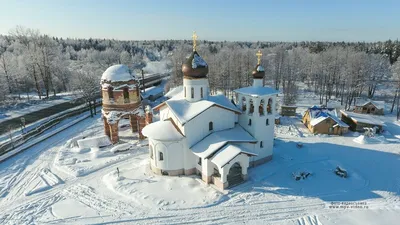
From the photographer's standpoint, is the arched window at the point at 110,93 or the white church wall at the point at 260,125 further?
the arched window at the point at 110,93

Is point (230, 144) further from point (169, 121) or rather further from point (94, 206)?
point (94, 206)

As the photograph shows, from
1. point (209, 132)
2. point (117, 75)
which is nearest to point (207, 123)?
point (209, 132)

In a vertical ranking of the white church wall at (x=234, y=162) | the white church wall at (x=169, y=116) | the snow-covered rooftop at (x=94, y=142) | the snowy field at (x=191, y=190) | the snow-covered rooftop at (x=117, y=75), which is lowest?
the snowy field at (x=191, y=190)

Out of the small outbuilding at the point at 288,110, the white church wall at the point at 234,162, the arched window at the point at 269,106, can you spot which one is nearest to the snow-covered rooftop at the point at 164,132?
the white church wall at the point at 234,162

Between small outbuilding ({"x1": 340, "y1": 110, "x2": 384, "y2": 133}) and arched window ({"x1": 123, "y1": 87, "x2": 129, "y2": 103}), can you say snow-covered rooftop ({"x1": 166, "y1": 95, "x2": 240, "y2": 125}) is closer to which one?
arched window ({"x1": 123, "y1": 87, "x2": 129, "y2": 103})

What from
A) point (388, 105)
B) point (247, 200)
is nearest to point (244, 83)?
point (388, 105)

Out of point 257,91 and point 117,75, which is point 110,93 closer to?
point 117,75

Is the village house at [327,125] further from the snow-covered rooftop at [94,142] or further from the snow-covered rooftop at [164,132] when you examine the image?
the snow-covered rooftop at [94,142]
